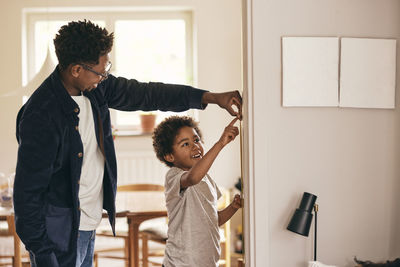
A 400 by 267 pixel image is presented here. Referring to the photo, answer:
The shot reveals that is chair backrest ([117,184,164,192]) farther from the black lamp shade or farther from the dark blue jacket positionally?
the black lamp shade

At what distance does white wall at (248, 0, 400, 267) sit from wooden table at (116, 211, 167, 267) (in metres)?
1.31

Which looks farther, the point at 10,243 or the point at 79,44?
the point at 10,243

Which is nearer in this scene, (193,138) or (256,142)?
(256,142)

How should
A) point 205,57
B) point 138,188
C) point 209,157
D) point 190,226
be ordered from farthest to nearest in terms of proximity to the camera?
point 205,57 < point 138,188 < point 190,226 < point 209,157

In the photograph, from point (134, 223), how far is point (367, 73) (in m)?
1.70

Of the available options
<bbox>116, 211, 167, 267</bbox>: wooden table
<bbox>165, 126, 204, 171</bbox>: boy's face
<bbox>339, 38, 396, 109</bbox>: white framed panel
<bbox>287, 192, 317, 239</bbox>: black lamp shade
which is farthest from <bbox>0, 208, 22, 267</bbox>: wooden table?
<bbox>339, 38, 396, 109</bbox>: white framed panel

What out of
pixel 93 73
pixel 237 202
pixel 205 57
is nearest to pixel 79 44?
pixel 93 73

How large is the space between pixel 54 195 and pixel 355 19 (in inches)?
45.0

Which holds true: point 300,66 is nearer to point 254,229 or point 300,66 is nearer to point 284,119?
point 284,119

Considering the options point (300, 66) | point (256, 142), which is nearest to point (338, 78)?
point (300, 66)

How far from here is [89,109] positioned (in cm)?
169

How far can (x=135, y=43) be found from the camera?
4.46 metres

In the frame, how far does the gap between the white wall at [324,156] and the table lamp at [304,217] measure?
54mm

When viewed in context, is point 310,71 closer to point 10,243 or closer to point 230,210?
point 230,210
